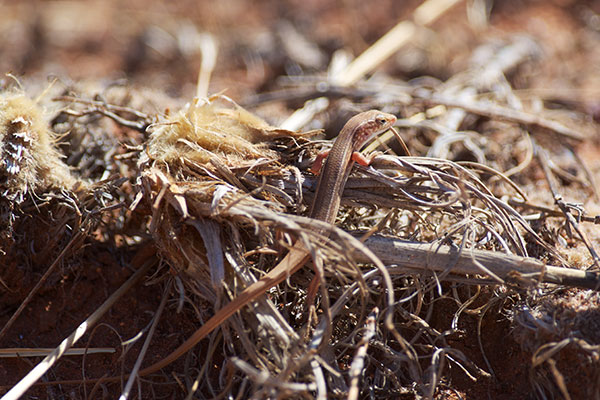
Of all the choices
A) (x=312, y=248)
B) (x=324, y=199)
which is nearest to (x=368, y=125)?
(x=324, y=199)

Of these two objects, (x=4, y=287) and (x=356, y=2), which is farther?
(x=356, y=2)

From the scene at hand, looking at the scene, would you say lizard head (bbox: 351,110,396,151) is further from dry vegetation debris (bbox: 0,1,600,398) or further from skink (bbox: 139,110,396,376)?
dry vegetation debris (bbox: 0,1,600,398)

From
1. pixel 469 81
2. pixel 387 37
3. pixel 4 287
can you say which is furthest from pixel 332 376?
pixel 387 37

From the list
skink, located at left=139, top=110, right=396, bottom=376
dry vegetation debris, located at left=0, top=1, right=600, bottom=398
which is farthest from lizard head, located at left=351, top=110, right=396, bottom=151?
dry vegetation debris, located at left=0, top=1, right=600, bottom=398

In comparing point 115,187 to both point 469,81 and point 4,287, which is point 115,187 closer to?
point 4,287

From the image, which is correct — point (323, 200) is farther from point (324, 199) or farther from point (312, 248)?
point (312, 248)

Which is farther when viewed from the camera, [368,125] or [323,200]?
[368,125]

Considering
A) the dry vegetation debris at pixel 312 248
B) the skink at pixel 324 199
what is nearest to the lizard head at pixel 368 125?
the skink at pixel 324 199

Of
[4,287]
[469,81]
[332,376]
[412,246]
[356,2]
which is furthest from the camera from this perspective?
[356,2]
